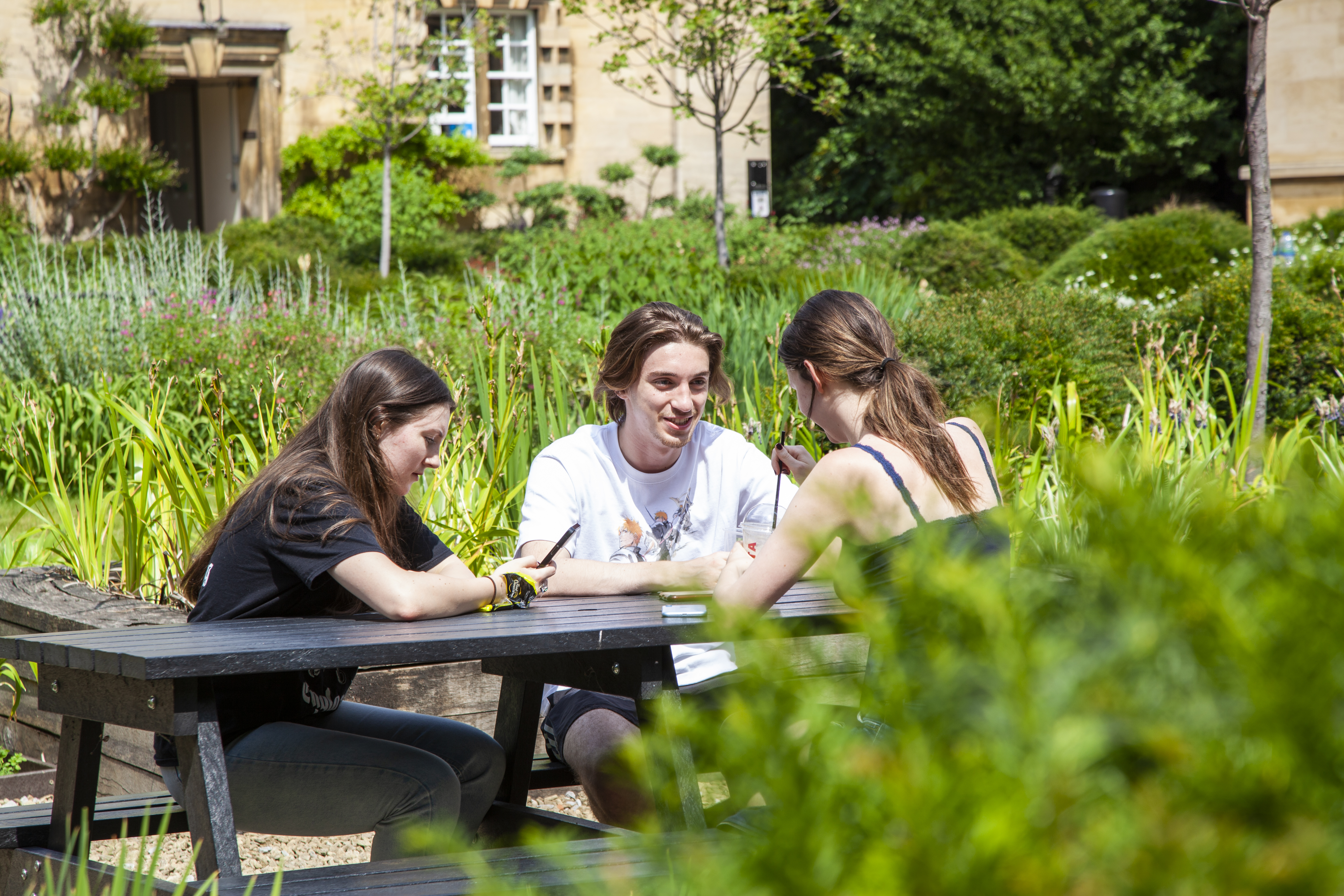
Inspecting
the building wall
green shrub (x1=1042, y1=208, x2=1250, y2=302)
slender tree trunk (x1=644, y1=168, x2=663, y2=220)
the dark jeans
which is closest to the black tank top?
the dark jeans

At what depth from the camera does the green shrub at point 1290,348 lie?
5688 mm

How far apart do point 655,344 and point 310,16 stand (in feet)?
46.5

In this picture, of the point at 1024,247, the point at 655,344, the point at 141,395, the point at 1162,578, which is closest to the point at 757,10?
the point at 1024,247

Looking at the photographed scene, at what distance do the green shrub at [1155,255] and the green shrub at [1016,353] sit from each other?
102 inches

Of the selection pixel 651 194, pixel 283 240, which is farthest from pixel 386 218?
pixel 651 194

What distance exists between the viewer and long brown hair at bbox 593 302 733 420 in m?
2.84

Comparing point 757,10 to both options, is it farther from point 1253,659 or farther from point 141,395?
point 1253,659

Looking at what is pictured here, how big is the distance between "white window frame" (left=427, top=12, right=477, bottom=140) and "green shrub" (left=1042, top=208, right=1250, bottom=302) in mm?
7899

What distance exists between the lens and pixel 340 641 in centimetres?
193

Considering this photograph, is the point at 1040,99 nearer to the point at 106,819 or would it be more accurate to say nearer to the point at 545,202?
the point at 545,202

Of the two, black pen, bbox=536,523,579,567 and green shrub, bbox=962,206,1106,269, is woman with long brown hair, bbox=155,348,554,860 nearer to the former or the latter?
black pen, bbox=536,523,579,567

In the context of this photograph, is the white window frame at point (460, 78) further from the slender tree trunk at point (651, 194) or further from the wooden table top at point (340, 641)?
the wooden table top at point (340, 641)

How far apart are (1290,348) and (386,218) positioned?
35.1ft

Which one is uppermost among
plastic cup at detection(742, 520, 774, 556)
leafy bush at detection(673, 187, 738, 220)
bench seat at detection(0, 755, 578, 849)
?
leafy bush at detection(673, 187, 738, 220)
